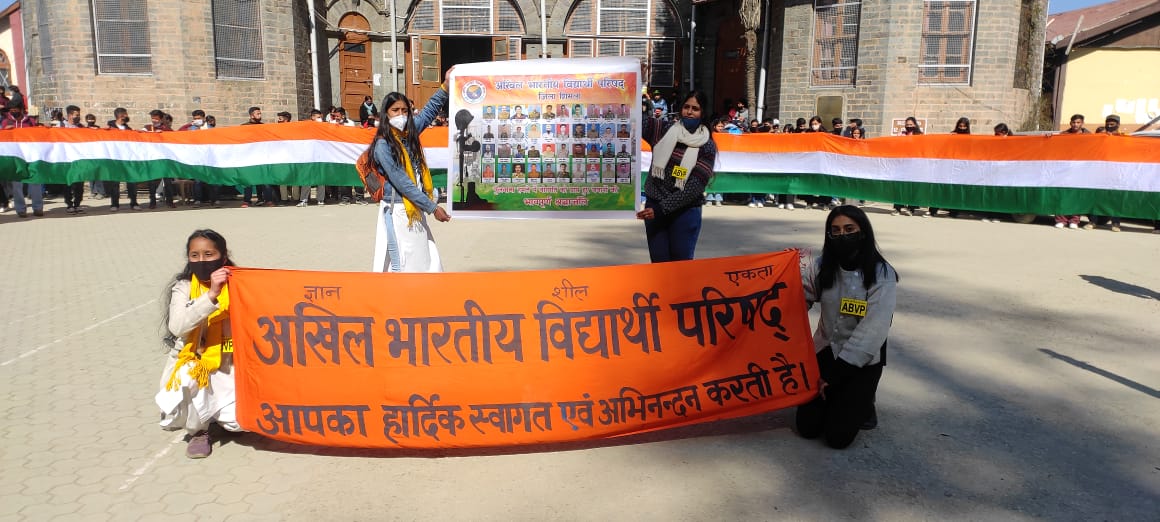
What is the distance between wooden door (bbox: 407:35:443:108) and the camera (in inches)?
957

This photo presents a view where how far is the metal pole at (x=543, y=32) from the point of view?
23.2 meters

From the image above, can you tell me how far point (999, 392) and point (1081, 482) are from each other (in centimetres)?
116

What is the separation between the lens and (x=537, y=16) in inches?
973

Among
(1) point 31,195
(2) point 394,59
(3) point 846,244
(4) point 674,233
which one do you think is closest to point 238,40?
(2) point 394,59

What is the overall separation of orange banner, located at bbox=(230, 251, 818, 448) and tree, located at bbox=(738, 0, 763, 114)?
19.9 meters

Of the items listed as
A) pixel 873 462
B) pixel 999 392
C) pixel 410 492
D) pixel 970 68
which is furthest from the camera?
pixel 970 68

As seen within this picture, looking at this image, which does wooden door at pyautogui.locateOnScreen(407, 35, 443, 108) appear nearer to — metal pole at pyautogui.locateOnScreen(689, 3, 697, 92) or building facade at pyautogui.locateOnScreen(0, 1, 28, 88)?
metal pole at pyautogui.locateOnScreen(689, 3, 697, 92)

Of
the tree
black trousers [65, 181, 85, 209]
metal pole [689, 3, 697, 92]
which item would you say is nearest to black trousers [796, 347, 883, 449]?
black trousers [65, 181, 85, 209]

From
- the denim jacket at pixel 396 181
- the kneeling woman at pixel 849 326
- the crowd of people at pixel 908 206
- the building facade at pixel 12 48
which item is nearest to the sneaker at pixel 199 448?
the denim jacket at pixel 396 181

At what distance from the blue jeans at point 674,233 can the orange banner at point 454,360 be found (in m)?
1.34

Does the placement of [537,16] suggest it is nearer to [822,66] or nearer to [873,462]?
[822,66]

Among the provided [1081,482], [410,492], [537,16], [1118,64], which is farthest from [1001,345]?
[1118,64]

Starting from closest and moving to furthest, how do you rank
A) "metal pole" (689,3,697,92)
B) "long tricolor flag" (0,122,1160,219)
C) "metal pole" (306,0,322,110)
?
"long tricolor flag" (0,122,1160,219) → "metal pole" (306,0,322,110) → "metal pole" (689,3,697,92)

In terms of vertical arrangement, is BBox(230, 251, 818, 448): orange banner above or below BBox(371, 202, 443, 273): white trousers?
below
